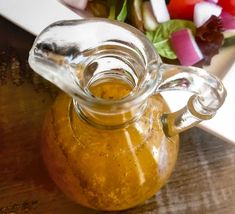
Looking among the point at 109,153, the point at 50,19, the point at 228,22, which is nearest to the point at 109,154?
the point at 109,153

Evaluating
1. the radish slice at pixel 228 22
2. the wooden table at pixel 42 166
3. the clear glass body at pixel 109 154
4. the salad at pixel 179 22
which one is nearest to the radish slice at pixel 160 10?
the salad at pixel 179 22

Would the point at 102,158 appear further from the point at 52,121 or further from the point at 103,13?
the point at 103,13

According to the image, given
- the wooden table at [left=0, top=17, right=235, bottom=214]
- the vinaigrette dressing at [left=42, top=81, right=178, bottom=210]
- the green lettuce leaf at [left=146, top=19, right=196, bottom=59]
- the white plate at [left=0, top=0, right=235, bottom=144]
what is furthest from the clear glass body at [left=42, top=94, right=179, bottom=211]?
the green lettuce leaf at [left=146, top=19, right=196, bottom=59]

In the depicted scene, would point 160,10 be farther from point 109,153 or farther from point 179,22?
point 109,153

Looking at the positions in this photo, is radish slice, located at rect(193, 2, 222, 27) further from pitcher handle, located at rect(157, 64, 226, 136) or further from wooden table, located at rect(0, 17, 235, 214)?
pitcher handle, located at rect(157, 64, 226, 136)

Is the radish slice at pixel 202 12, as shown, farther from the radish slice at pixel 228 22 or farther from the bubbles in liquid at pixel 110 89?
the bubbles in liquid at pixel 110 89

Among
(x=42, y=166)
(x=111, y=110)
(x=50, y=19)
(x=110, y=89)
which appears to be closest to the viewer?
(x=111, y=110)
